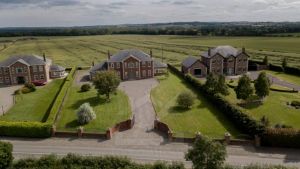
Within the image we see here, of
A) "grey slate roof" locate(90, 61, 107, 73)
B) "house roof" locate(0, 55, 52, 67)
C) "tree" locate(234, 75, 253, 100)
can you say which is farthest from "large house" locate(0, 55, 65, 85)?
"tree" locate(234, 75, 253, 100)

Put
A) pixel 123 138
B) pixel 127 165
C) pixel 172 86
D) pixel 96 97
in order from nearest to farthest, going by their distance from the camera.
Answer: pixel 127 165, pixel 123 138, pixel 96 97, pixel 172 86

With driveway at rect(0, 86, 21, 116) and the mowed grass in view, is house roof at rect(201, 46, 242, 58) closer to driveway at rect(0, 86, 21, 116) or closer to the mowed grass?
the mowed grass

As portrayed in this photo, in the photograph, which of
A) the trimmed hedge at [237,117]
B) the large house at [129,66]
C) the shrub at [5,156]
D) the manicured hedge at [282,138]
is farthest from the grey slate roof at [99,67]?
the manicured hedge at [282,138]

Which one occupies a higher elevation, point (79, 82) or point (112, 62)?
point (112, 62)

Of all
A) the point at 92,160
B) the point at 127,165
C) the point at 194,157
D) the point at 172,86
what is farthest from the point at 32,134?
the point at 172,86

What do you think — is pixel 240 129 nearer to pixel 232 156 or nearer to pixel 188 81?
pixel 232 156

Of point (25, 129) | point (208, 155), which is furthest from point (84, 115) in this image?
point (208, 155)
